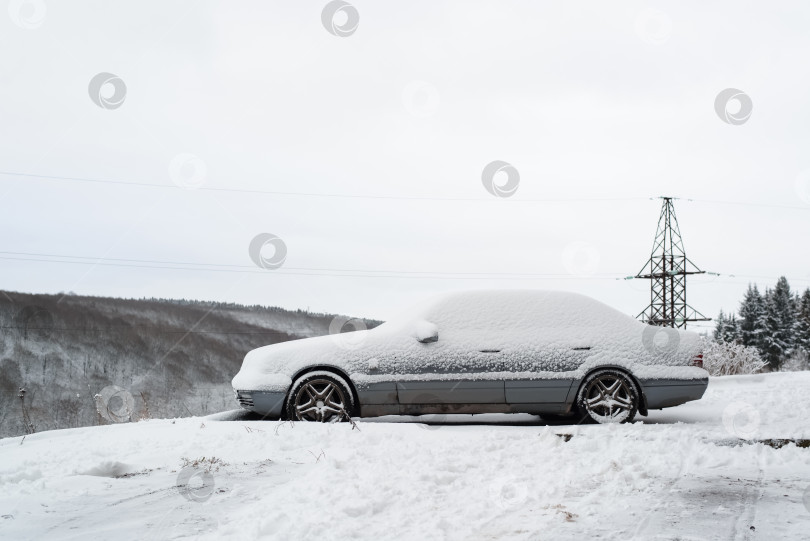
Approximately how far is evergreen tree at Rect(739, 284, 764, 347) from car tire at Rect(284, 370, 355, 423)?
61449mm

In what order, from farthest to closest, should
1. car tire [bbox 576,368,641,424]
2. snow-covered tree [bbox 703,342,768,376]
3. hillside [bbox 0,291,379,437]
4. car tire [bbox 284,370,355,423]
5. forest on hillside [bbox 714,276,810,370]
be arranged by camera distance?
hillside [bbox 0,291,379,437], forest on hillside [bbox 714,276,810,370], snow-covered tree [bbox 703,342,768,376], car tire [bbox 576,368,641,424], car tire [bbox 284,370,355,423]

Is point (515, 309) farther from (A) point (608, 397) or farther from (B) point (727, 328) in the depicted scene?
(B) point (727, 328)

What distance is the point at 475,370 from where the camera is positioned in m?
6.71

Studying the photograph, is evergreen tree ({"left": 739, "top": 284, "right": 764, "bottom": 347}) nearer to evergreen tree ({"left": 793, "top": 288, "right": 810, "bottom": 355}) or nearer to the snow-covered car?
evergreen tree ({"left": 793, "top": 288, "right": 810, "bottom": 355})

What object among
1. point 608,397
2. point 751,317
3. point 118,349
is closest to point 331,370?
point 608,397

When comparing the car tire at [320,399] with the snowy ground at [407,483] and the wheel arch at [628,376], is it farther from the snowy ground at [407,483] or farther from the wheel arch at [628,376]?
the wheel arch at [628,376]

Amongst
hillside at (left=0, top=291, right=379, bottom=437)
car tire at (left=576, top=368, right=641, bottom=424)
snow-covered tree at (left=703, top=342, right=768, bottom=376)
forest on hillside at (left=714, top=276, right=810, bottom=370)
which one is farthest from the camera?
hillside at (left=0, top=291, right=379, bottom=437)

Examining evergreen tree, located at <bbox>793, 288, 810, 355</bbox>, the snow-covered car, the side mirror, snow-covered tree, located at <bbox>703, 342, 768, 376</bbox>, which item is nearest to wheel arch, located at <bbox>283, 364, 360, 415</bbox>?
the snow-covered car

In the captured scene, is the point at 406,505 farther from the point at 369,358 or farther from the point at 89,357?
the point at 89,357

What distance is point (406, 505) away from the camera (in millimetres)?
3684

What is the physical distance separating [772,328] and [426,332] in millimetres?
62931

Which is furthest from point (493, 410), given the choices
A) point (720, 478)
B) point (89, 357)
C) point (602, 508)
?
point (89, 357)

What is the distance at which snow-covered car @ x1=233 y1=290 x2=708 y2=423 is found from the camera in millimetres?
6676

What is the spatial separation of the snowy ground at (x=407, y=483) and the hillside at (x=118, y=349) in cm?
5702
